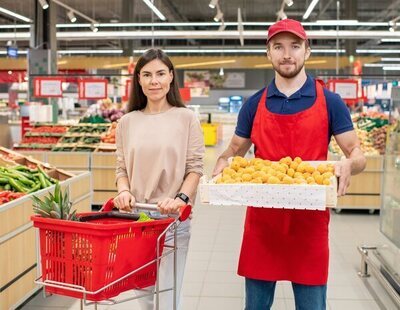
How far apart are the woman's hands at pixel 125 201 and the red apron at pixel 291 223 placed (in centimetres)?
55

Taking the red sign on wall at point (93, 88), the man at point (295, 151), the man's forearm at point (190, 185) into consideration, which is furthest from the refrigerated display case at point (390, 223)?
the red sign on wall at point (93, 88)

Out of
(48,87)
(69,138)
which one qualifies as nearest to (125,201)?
(69,138)

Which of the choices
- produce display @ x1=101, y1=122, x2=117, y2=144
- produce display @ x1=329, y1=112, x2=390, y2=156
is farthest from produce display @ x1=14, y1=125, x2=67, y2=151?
produce display @ x1=329, y1=112, x2=390, y2=156

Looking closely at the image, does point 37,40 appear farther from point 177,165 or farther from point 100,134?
point 177,165

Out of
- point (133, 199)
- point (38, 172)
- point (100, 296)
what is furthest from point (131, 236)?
point (38, 172)

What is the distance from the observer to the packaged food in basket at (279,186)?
2.28 m

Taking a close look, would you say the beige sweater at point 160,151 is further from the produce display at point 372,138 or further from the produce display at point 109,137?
the produce display at point 372,138

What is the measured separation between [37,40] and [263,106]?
15557 mm

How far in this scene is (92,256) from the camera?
2082 millimetres

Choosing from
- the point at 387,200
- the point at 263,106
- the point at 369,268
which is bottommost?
the point at 369,268

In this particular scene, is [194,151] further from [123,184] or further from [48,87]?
[48,87]

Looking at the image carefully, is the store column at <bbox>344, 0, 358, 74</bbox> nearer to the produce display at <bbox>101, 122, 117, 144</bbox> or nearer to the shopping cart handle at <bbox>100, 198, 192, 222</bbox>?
the produce display at <bbox>101, 122, 117, 144</bbox>

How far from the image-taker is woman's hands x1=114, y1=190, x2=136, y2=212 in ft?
8.89

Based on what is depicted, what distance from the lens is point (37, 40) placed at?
1705cm
